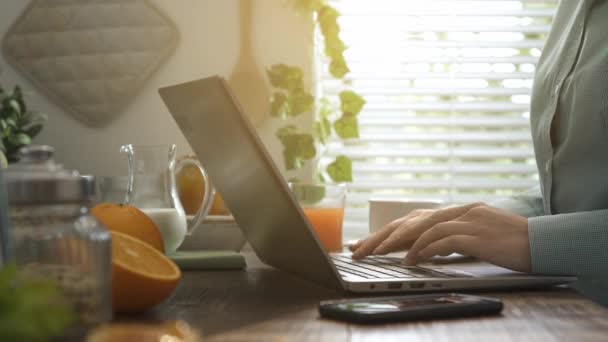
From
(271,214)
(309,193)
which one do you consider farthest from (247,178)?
(309,193)

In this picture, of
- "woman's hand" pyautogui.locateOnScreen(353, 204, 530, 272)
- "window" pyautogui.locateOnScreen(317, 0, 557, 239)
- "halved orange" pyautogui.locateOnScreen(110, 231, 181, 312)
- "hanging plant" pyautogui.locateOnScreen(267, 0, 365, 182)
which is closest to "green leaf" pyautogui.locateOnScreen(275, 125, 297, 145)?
"hanging plant" pyautogui.locateOnScreen(267, 0, 365, 182)

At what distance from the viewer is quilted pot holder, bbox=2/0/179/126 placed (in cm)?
207

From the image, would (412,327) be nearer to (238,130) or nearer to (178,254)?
(238,130)

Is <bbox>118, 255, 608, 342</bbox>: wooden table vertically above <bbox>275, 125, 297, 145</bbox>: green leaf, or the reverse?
<bbox>275, 125, 297, 145</bbox>: green leaf

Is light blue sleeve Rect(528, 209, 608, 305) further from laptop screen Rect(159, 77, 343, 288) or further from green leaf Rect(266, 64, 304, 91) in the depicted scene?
green leaf Rect(266, 64, 304, 91)

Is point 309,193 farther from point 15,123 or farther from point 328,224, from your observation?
point 15,123

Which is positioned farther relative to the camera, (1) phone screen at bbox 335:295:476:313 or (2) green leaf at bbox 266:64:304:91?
(2) green leaf at bbox 266:64:304:91

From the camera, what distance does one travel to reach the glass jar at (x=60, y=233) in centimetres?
57

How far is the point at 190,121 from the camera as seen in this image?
1.11 metres

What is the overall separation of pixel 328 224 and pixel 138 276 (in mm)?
834

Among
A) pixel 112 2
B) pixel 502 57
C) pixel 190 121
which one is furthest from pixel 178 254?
pixel 502 57

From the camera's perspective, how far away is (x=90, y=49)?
209 cm

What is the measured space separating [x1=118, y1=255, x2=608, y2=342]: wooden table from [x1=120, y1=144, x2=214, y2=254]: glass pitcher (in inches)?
7.6

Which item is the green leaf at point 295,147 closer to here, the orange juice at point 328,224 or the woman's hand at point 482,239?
the orange juice at point 328,224
